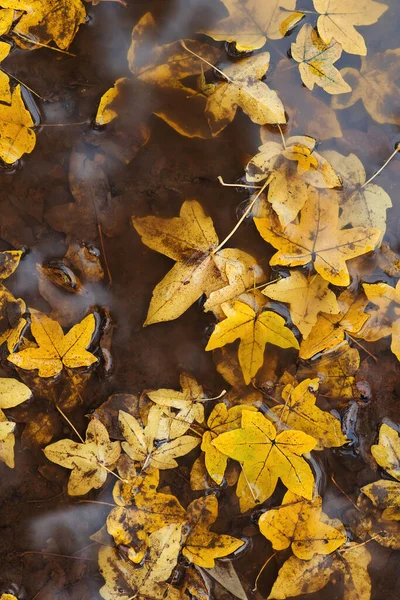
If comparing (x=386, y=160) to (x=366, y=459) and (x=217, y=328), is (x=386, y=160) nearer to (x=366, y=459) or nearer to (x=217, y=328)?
(x=217, y=328)

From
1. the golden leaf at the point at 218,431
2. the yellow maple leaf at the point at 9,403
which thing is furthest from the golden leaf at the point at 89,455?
the golden leaf at the point at 218,431

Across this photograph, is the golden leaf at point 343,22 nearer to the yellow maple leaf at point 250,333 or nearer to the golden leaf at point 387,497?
the yellow maple leaf at point 250,333

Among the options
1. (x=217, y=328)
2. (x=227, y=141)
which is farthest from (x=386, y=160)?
(x=217, y=328)

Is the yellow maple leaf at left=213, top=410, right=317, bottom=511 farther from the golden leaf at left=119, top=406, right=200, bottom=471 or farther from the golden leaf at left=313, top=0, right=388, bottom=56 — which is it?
the golden leaf at left=313, top=0, right=388, bottom=56

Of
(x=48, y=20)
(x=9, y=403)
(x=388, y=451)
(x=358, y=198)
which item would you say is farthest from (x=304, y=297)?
(x=48, y=20)

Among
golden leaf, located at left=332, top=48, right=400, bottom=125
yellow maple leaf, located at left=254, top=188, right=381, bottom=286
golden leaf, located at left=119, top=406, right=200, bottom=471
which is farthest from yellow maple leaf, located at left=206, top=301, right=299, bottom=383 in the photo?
golden leaf, located at left=332, top=48, right=400, bottom=125

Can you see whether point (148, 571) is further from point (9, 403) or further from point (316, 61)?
point (316, 61)
